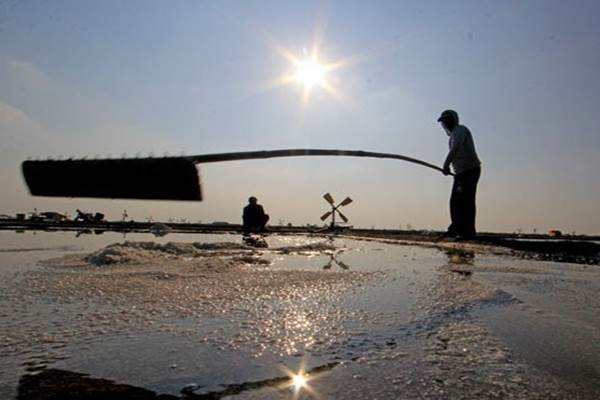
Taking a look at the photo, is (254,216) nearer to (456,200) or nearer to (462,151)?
(456,200)

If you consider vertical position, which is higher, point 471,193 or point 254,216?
point 471,193

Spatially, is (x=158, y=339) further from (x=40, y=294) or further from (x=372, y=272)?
(x=372, y=272)

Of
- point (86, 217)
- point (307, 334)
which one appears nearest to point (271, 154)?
point (307, 334)

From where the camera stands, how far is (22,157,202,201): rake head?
291 cm

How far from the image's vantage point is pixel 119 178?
291 cm

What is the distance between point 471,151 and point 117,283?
7410 millimetres

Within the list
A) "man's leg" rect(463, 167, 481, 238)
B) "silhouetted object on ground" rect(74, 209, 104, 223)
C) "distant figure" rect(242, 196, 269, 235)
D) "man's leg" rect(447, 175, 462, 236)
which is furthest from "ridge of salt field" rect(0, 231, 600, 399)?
"silhouetted object on ground" rect(74, 209, 104, 223)

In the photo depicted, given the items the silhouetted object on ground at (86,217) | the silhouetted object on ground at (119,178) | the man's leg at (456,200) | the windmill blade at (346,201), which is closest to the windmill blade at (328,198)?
the windmill blade at (346,201)

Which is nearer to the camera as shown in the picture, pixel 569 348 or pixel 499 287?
pixel 569 348

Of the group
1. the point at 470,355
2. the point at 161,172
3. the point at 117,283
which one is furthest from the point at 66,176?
the point at 470,355

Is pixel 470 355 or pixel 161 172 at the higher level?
pixel 161 172

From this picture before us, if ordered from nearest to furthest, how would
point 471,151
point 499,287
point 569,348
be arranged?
point 569,348 < point 499,287 < point 471,151

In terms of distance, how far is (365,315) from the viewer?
8.24 ft

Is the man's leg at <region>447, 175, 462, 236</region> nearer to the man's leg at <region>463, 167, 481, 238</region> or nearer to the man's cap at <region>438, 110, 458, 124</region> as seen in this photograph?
the man's leg at <region>463, 167, 481, 238</region>
